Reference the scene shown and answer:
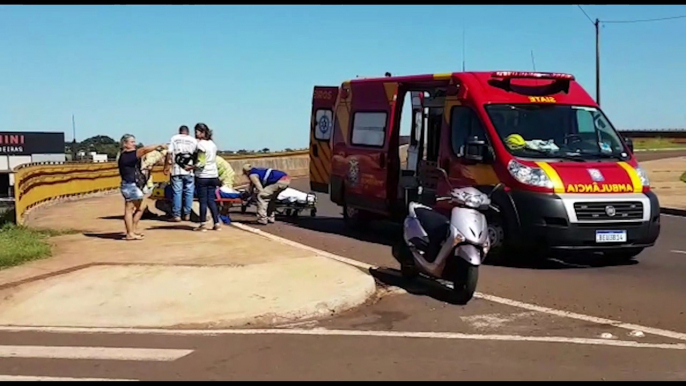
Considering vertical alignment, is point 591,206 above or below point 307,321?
above

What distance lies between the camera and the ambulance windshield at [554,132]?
11.4 m

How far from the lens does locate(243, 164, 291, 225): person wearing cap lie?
51.7ft

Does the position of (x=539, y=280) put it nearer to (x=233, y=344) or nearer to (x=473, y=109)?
(x=473, y=109)

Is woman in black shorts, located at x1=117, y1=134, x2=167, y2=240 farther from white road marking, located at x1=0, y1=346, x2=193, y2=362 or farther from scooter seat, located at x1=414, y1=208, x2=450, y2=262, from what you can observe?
white road marking, located at x1=0, y1=346, x2=193, y2=362

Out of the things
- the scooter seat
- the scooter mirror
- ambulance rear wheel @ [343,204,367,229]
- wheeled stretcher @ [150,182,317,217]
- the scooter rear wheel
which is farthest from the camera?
wheeled stretcher @ [150,182,317,217]

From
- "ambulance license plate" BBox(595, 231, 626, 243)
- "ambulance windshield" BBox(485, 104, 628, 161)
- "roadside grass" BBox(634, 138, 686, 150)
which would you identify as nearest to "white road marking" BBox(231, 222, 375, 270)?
"ambulance windshield" BBox(485, 104, 628, 161)

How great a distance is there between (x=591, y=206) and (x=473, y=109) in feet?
7.40

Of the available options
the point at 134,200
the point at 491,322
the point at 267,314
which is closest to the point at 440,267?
the point at 491,322

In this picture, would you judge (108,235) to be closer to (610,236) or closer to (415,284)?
(415,284)

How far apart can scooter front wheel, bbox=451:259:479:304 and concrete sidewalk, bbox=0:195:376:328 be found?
0.97 metres

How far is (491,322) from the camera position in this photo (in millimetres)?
7906

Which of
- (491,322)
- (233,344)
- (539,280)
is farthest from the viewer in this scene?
(539,280)

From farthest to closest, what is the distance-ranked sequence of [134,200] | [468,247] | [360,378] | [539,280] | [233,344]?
[134,200] → [539,280] → [468,247] → [233,344] → [360,378]

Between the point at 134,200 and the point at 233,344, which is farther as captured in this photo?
the point at 134,200
